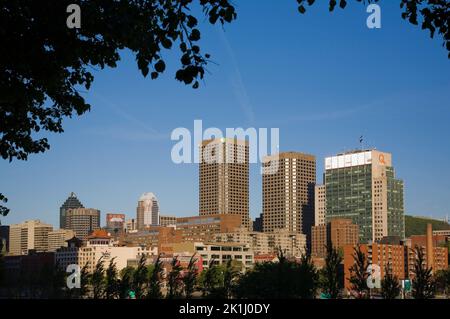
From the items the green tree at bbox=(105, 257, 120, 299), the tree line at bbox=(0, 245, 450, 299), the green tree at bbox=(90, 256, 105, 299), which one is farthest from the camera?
the green tree at bbox=(90, 256, 105, 299)

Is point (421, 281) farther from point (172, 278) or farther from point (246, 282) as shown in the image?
point (246, 282)

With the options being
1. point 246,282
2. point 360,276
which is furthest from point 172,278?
point 360,276

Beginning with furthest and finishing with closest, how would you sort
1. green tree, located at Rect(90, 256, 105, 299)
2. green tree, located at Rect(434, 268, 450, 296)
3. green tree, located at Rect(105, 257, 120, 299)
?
green tree, located at Rect(434, 268, 450, 296) → green tree, located at Rect(90, 256, 105, 299) → green tree, located at Rect(105, 257, 120, 299)

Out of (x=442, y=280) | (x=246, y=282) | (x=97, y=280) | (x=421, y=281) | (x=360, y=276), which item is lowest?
(x=442, y=280)

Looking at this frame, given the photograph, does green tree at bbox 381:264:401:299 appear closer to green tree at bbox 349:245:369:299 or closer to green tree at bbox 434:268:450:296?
green tree at bbox 349:245:369:299

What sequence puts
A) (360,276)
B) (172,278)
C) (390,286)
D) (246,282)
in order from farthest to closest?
1. (246,282)
2. (172,278)
3. (390,286)
4. (360,276)

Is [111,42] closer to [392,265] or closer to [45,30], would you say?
[45,30]

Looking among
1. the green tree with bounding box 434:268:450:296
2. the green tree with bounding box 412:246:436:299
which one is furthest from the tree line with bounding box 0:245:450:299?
the green tree with bounding box 434:268:450:296

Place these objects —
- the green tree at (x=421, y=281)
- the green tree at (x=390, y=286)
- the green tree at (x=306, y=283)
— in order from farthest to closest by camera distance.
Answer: the green tree at (x=306, y=283), the green tree at (x=421, y=281), the green tree at (x=390, y=286)

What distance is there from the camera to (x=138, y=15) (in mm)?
12922

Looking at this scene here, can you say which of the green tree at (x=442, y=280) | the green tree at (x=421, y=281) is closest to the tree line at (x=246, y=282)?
the green tree at (x=421, y=281)

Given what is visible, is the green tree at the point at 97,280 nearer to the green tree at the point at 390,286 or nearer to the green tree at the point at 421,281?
the green tree at the point at 390,286
